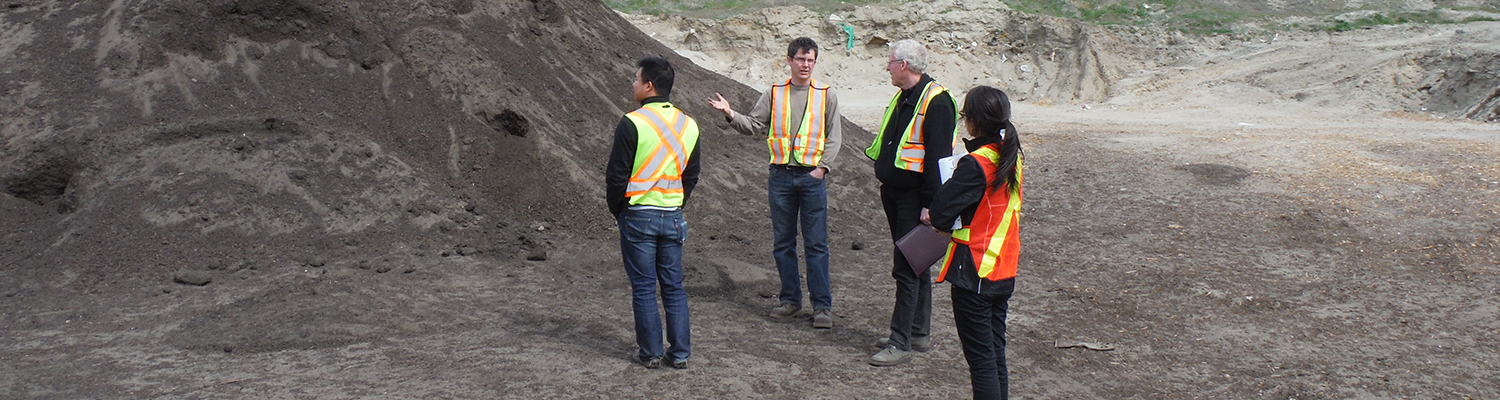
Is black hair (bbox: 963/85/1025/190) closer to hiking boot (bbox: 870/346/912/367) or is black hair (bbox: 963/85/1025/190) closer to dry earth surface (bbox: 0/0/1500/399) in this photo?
dry earth surface (bbox: 0/0/1500/399)

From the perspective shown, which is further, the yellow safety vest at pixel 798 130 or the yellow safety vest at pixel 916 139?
the yellow safety vest at pixel 798 130

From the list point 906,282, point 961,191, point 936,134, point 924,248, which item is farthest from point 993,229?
point 906,282

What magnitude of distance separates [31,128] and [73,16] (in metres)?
1.39

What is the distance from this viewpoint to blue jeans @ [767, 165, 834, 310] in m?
5.18

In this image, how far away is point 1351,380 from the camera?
15.1 feet

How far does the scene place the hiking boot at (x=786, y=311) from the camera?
219 inches

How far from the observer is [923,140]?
14.6 feet

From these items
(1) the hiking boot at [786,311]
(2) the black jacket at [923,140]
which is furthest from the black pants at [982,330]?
(1) the hiking boot at [786,311]

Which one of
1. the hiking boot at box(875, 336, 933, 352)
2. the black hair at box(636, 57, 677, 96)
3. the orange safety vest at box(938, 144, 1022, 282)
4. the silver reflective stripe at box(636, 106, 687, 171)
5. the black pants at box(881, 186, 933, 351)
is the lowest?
the hiking boot at box(875, 336, 933, 352)

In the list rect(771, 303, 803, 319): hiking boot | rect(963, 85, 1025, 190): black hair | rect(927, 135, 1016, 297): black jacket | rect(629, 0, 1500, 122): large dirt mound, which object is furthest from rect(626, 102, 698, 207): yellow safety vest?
rect(629, 0, 1500, 122): large dirt mound

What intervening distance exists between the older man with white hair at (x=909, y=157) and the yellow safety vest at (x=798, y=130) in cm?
41

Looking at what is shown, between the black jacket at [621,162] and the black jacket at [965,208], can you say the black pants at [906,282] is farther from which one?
the black jacket at [621,162]

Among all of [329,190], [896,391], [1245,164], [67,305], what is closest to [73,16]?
[329,190]

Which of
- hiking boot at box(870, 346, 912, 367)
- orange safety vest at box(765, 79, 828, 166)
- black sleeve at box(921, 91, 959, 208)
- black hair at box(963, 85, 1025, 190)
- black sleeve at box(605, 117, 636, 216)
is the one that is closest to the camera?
black hair at box(963, 85, 1025, 190)
